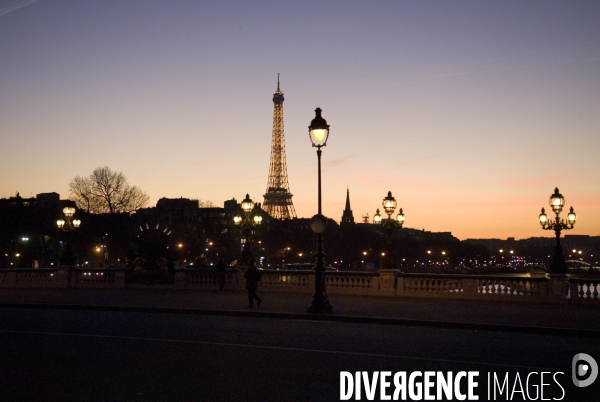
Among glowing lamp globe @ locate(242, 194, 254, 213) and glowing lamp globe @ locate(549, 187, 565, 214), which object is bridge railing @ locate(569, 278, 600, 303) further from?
glowing lamp globe @ locate(242, 194, 254, 213)

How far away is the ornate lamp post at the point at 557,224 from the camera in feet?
102

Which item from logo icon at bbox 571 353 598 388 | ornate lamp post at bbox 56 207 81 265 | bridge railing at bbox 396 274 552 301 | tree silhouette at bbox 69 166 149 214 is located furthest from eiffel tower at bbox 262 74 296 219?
logo icon at bbox 571 353 598 388

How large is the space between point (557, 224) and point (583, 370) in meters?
21.4

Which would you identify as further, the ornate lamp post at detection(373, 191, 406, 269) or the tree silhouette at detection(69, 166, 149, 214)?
the tree silhouette at detection(69, 166, 149, 214)

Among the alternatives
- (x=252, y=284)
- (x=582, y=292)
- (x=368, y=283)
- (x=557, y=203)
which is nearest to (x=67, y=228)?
(x=368, y=283)

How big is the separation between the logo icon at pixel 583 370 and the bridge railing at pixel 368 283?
15.5m

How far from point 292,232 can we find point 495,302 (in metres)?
128

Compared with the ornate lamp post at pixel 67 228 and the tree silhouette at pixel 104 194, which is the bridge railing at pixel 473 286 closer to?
the ornate lamp post at pixel 67 228

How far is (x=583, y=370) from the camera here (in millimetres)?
13422

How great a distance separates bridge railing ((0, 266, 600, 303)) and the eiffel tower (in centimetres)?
12671

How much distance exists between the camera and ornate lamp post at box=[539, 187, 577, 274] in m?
31.0

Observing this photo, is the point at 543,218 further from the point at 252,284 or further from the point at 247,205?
the point at 252,284

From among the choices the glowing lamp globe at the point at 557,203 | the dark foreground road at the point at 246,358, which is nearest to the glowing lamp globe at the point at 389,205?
the glowing lamp globe at the point at 557,203

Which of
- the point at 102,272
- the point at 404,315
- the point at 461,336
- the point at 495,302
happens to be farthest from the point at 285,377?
the point at 102,272
